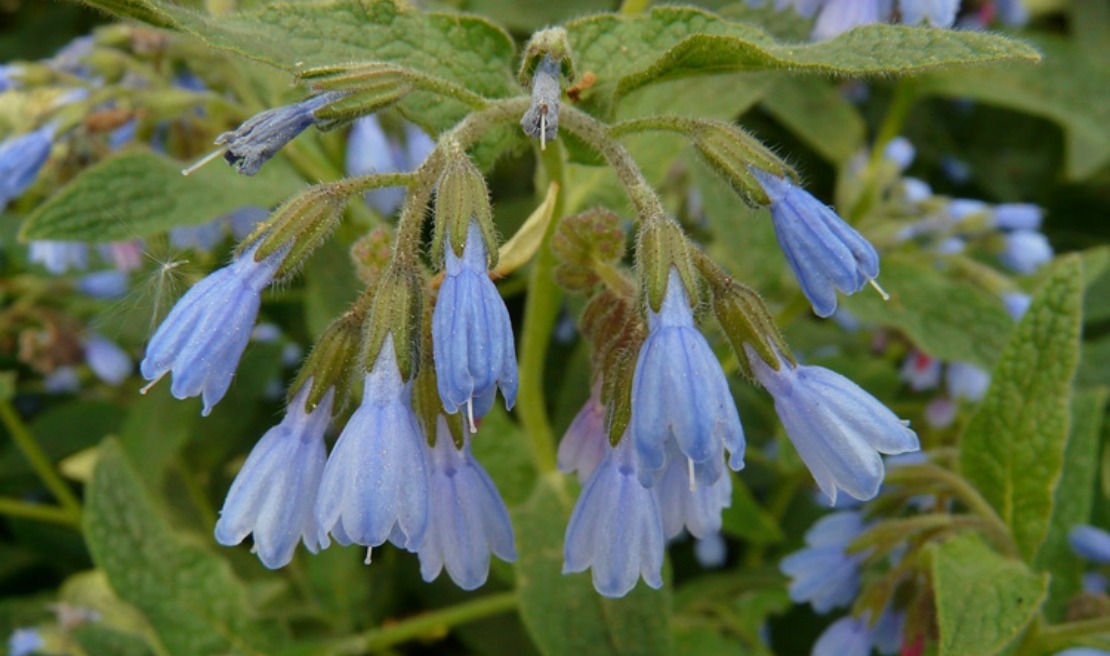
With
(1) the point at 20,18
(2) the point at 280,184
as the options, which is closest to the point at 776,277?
(2) the point at 280,184

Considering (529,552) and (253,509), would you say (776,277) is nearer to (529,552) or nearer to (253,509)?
(529,552)

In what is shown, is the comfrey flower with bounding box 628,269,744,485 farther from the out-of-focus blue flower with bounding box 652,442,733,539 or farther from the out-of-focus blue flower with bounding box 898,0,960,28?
the out-of-focus blue flower with bounding box 898,0,960,28

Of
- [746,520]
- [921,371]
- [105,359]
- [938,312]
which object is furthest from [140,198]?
[921,371]

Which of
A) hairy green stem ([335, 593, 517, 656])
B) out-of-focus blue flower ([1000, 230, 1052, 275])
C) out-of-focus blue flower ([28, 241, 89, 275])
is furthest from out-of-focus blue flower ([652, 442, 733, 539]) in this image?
out-of-focus blue flower ([28, 241, 89, 275])

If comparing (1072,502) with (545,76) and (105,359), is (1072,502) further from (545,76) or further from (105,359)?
(105,359)

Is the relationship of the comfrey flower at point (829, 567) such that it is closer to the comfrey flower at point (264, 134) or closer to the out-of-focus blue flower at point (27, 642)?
the comfrey flower at point (264, 134)

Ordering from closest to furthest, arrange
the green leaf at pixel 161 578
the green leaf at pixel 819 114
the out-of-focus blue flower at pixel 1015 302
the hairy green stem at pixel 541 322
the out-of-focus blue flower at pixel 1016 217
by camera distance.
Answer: the hairy green stem at pixel 541 322 < the green leaf at pixel 161 578 < the out-of-focus blue flower at pixel 1015 302 < the out-of-focus blue flower at pixel 1016 217 < the green leaf at pixel 819 114

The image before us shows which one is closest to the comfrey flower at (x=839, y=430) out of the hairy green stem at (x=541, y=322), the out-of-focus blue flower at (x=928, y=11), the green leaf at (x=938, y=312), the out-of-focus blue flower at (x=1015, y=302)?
the hairy green stem at (x=541, y=322)
